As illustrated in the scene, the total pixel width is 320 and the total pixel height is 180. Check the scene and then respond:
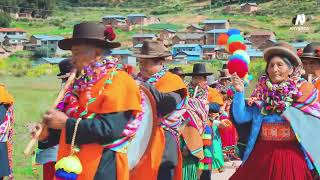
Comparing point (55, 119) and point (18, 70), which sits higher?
point (55, 119)

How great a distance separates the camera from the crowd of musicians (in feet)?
13.7

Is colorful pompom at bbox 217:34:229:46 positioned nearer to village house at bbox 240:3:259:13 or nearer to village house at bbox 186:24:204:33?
village house at bbox 186:24:204:33

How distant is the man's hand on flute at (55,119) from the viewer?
3979 millimetres

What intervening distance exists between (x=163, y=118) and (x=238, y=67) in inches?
56.3

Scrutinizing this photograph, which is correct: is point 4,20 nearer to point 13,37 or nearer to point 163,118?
point 13,37

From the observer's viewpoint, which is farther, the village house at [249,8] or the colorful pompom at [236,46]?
the village house at [249,8]

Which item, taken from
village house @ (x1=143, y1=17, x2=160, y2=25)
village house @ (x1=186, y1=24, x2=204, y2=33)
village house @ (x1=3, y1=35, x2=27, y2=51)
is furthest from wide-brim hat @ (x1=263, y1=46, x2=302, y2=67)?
village house @ (x1=143, y1=17, x2=160, y2=25)

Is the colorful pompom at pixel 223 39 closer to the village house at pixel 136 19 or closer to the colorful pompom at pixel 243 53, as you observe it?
the colorful pompom at pixel 243 53

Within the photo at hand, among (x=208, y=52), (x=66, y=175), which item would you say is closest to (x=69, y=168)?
(x=66, y=175)

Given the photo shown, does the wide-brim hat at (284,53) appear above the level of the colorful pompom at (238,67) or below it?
above

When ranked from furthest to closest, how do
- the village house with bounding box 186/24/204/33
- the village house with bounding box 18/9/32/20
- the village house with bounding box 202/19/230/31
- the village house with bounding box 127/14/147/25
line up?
the village house with bounding box 18/9/32/20 → the village house with bounding box 127/14/147/25 → the village house with bounding box 186/24/204/33 → the village house with bounding box 202/19/230/31

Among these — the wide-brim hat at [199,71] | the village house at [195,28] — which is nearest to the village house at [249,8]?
the village house at [195,28]

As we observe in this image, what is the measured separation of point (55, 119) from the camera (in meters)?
4.03

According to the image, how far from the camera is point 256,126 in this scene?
18.8 feet
